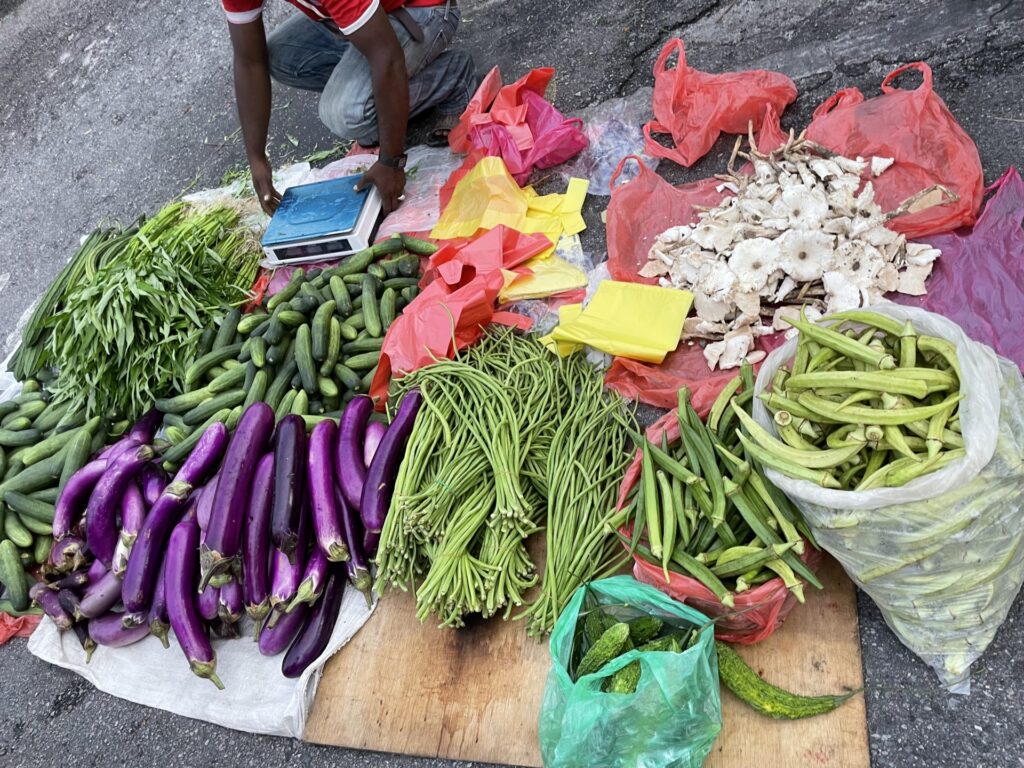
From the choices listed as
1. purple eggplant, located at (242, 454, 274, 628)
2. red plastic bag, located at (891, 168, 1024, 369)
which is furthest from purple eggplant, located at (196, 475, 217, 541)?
red plastic bag, located at (891, 168, 1024, 369)

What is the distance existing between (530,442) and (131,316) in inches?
76.8

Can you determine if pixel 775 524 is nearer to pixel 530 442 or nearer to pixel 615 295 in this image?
pixel 530 442

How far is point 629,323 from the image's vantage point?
2820 mm

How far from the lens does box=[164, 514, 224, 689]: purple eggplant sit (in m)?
2.53

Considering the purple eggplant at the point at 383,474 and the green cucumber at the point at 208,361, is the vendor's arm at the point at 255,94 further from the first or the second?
the purple eggplant at the point at 383,474

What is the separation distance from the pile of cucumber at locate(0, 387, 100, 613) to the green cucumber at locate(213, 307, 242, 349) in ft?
2.02

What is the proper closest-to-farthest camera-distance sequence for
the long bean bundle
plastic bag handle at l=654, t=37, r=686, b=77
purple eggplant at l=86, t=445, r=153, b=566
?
the long bean bundle, purple eggplant at l=86, t=445, r=153, b=566, plastic bag handle at l=654, t=37, r=686, b=77

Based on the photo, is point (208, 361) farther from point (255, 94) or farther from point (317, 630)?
point (255, 94)

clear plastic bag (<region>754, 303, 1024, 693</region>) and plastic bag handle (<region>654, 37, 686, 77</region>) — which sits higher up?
plastic bag handle (<region>654, 37, 686, 77</region>)

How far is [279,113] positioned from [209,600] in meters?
3.40

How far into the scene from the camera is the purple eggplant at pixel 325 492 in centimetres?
250

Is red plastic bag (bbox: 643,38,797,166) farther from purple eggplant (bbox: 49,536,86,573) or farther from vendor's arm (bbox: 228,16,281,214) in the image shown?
purple eggplant (bbox: 49,536,86,573)

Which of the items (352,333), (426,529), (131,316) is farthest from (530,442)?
(131,316)

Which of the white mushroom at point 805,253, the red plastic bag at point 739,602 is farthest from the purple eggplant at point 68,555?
the white mushroom at point 805,253
